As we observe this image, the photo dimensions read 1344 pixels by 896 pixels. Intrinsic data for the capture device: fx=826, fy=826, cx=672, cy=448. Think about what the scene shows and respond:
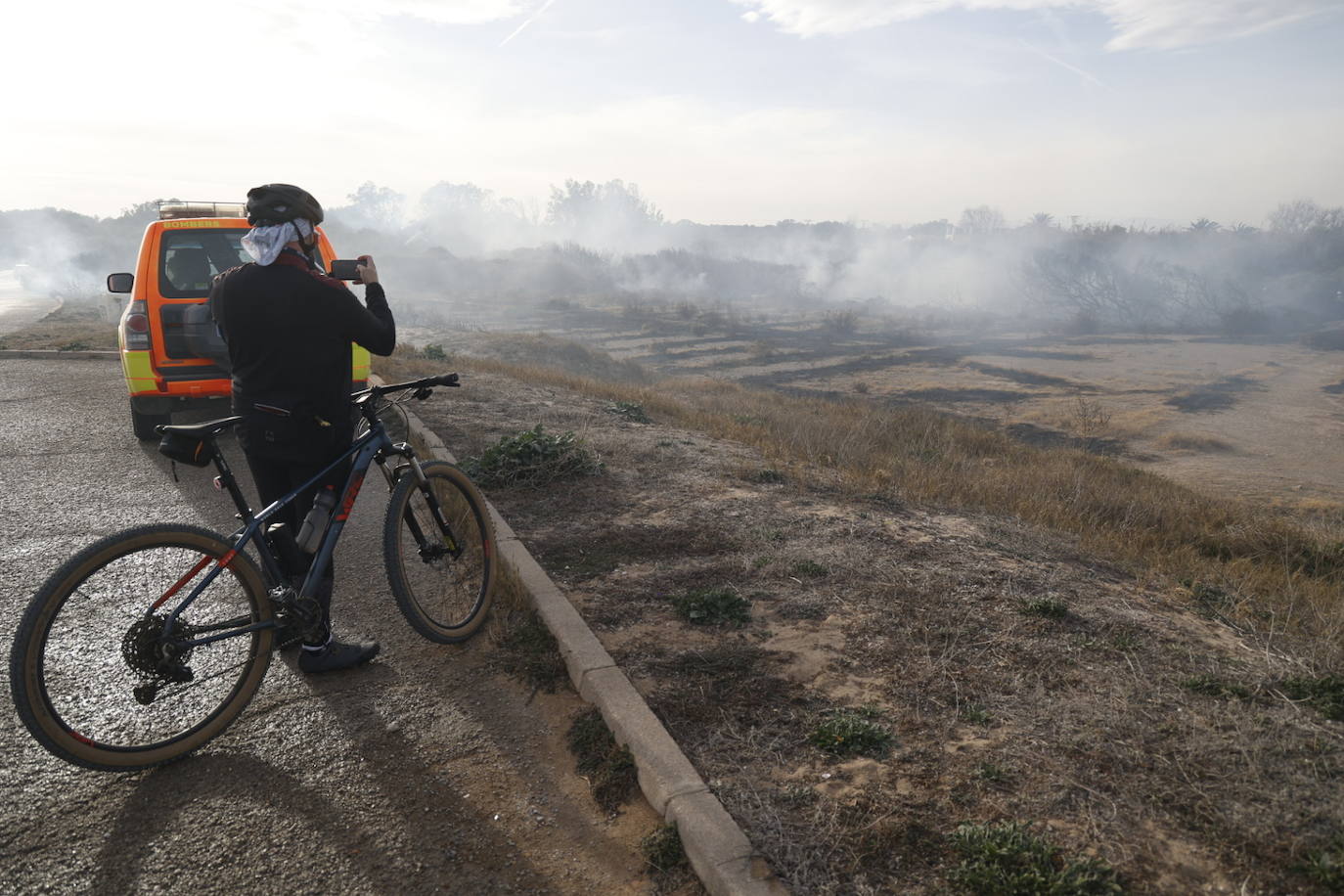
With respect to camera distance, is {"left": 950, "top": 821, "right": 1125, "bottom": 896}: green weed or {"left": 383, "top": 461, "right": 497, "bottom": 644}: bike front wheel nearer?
{"left": 950, "top": 821, "right": 1125, "bottom": 896}: green weed

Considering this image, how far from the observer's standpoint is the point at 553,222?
140 meters

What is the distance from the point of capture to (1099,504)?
866cm

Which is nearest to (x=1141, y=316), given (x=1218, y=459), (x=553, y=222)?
(x=1218, y=459)

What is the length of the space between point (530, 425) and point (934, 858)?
7521 millimetres

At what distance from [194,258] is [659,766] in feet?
21.4

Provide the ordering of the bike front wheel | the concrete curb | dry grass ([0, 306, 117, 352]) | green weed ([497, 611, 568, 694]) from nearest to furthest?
1. the concrete curb
2. the bike front wheel
3. green weed ([497, 611, 568, 694])
4. dry grass ([0, 306, 117, 352])

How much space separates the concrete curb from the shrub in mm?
2314

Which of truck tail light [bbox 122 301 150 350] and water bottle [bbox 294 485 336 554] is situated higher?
truck tail light [bbox 122 301 150 350]

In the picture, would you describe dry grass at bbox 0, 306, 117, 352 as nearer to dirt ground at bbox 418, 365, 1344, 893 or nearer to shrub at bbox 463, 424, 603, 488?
shrub at bbox 463, 424, 603, 488

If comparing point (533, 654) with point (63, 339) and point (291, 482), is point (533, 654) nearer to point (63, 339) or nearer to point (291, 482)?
point (291, 482)

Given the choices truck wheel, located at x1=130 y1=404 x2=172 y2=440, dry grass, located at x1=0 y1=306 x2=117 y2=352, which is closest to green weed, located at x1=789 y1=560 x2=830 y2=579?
truck wheel, located at x1=130 y1=404 x2=172 y2=440

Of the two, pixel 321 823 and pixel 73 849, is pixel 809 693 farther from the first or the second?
pixel 73 849

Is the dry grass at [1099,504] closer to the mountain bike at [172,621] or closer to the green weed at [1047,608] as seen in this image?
the green weed at [1047,608]

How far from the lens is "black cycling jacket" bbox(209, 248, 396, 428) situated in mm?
3154
